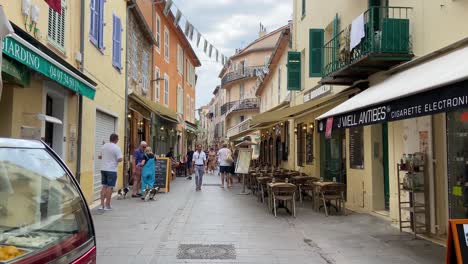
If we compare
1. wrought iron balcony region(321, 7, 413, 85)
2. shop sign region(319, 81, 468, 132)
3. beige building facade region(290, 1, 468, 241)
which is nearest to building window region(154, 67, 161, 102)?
beige building facade region(290, 1, 468, 241)

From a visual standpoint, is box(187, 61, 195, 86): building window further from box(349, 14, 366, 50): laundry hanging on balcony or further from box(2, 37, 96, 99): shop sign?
box(2, 37, 96, 99): shop sign

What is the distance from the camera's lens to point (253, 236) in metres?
8.35

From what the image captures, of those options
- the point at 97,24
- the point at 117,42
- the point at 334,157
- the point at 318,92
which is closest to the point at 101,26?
the point at 97,24

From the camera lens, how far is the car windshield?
2605 millimetres

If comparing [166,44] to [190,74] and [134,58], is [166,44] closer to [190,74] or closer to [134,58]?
[134,58]

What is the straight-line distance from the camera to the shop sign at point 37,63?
230 inches

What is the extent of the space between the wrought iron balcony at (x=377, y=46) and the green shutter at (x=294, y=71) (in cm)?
629

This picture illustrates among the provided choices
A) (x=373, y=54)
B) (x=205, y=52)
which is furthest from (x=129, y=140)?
(x=373, y=54)

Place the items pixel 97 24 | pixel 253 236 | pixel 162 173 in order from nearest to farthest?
1. pixel 253 236
2. pixel 97 24
3. pixel 162 173

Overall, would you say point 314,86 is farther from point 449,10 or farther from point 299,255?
point 299,255

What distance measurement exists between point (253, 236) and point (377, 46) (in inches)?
178

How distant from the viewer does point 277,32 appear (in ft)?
163

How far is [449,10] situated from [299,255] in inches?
186

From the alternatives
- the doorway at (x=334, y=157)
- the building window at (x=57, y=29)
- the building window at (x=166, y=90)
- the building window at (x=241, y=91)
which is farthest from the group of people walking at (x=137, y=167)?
the building window at (x=241, y=91)
